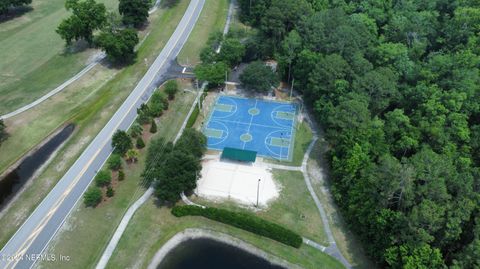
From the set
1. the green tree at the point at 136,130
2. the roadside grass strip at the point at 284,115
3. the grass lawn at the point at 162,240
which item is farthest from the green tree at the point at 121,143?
the roadside grass strip at the point at 284,115

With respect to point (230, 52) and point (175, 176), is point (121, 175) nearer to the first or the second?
point (175, 176)

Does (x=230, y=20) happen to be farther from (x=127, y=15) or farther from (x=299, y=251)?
(x=299, y=251)

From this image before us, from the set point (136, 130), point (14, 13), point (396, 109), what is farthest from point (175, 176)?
point (14, 13)

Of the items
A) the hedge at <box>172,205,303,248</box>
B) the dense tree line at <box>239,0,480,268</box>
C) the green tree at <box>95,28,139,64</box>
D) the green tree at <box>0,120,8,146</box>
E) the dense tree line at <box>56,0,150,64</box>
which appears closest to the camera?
the dense tree line at <box>239,0,480,268</box>

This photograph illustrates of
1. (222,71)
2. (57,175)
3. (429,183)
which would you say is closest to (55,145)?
(57,175)

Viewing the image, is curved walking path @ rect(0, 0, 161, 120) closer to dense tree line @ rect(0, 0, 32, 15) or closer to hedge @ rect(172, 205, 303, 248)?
dense tree line @ rect(0, 0, 32, 15)

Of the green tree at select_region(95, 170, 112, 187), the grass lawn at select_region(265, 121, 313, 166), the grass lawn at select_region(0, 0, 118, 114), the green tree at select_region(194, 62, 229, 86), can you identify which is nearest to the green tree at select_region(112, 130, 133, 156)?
the green tree at select_region(95, 170, 112, 187)
